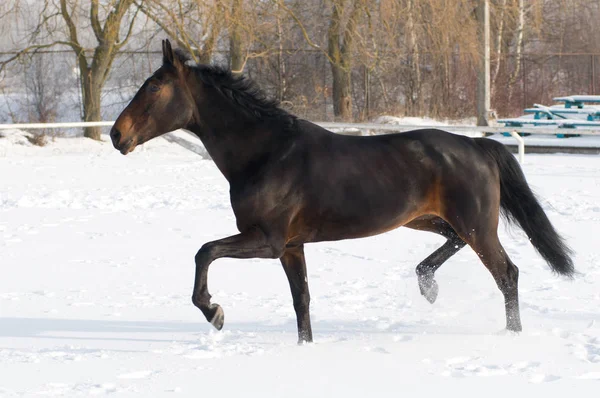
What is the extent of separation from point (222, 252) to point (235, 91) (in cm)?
103

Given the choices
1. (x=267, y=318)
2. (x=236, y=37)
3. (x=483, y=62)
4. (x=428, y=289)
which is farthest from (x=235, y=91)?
(x=483, y=62)

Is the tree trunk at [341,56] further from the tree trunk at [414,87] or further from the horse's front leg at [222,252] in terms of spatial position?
the horse's front leg at [222,252]

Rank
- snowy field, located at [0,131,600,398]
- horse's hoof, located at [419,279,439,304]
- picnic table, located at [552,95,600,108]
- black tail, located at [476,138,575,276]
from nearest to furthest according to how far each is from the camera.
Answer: snowy field, located at [0,131,600,398] < black tail, located at [476,138,575,276] < horse's hoof, located at [419,279,439,304] < picnic table, located at [552,95,600,108]

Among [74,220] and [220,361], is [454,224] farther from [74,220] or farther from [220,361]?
[74,220]

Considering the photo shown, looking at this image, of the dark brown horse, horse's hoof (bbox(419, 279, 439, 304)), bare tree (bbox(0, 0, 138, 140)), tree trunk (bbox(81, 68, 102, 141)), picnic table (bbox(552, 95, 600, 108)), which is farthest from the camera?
tree trunk (bbox(81, 68, 102, 141))

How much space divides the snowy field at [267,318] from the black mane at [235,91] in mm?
1378

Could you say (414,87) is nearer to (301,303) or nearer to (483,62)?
(483,62)

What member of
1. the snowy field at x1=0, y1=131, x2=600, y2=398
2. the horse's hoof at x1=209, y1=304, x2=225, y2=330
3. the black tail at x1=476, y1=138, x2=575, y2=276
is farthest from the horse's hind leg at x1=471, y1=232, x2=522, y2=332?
the horse's hoof at x1=209, y1=304, x2=225, y2=330

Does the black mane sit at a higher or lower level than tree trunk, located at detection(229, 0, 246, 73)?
lower

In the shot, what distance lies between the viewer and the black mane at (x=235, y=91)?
5.34 metres

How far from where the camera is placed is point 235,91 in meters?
5.36

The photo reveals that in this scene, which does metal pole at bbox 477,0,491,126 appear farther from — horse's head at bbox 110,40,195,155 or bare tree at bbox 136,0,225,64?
horse's head at bbox 110,40,195,155

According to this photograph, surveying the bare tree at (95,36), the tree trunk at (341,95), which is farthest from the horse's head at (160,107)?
the tree trunk at (341,95)

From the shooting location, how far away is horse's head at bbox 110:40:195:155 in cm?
521
